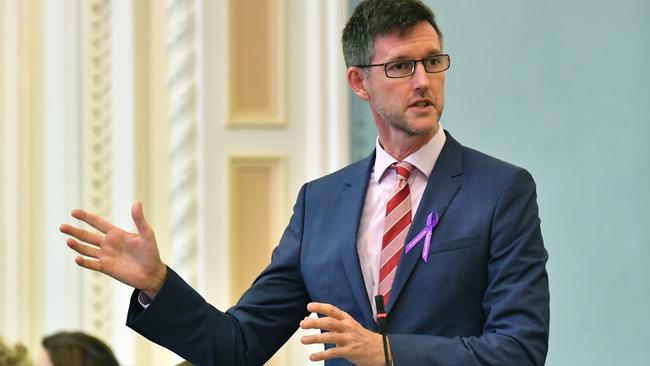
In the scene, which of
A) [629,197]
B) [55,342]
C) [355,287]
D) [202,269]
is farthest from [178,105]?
[355,287]

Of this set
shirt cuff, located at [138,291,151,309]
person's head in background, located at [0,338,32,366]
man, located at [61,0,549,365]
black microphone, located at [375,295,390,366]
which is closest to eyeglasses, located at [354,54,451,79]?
man, located at [61,0,549,365]

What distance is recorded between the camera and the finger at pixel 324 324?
1.98 m

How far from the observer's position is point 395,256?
226cm

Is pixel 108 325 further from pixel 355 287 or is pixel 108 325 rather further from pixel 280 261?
pixel 355 287

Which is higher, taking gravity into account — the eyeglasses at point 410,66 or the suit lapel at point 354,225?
the eyeglasses at point 410,66

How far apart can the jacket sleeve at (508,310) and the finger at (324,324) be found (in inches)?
5.2

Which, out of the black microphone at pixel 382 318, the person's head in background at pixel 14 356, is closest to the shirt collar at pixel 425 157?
the black microphone at pixel 382 318

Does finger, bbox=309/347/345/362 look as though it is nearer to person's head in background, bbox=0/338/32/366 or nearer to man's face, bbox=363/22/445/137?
man's face, bbox=363/22/445/137

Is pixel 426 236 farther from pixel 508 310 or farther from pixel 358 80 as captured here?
pixel 358 80

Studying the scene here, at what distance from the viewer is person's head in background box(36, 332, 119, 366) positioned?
10.5 ft

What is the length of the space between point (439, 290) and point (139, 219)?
1.93 ft

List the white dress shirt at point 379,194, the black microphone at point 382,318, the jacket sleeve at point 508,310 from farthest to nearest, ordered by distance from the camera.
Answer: the white dress shirt at point 379,194
the jacket sleeve at point 508,310
the black microphone at point 382,318

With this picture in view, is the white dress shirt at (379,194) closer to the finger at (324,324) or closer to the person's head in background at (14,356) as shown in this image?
the finger at (324,324)

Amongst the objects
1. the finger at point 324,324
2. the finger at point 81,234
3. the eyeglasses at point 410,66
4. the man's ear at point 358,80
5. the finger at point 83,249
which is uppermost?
the eyeglasses at point 410,66
